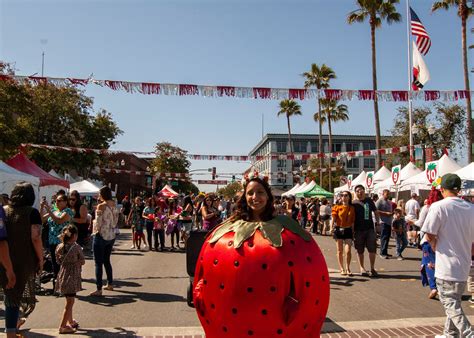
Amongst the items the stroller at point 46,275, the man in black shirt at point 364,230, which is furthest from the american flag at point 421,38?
the stroller at point 46,275

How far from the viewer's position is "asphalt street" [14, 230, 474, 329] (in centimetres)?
624

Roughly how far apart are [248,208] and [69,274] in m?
3.65

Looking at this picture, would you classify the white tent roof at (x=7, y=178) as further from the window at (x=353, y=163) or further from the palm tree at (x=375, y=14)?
the window at (x=353, y=163)

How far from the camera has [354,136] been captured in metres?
89.0

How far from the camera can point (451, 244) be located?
4.62 m

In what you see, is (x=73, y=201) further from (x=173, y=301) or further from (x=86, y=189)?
(x=86, y=189)

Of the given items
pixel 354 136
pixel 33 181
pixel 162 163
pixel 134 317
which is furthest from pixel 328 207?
pixel 354 136

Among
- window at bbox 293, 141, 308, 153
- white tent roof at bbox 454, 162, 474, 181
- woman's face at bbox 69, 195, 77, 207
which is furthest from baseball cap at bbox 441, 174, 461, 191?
window at bbox 293, 141, 308, 153

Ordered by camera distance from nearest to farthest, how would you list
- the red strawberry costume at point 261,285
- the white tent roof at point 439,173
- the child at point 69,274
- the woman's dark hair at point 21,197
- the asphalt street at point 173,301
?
the red strawberry costume at point 261,285 < the woman's dark hair at point 21,197 < the child at point 69,274 < the asphalt street at point 173,301 < the white tent roof at point 439,173

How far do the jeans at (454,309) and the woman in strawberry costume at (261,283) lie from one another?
6.57 ft

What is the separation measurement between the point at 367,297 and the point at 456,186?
3.52 m

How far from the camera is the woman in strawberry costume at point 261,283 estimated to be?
2.88m

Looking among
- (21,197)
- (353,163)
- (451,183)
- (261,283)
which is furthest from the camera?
(353,163)

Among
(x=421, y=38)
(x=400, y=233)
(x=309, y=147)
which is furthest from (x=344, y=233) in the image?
(x=309, y=147)
